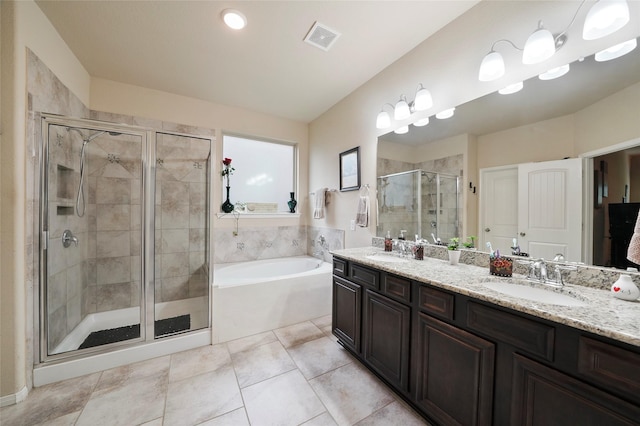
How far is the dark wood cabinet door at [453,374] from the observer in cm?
107

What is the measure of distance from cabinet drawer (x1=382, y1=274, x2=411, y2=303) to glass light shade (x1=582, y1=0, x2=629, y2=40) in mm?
1563

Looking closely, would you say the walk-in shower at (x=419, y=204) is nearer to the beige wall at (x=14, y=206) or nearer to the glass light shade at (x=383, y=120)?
the glass light shade at (x=383, y=120)

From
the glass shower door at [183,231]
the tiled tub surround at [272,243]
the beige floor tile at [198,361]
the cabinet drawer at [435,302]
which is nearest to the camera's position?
the cabinet drawer at [435,302]

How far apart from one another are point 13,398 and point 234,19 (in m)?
2.96

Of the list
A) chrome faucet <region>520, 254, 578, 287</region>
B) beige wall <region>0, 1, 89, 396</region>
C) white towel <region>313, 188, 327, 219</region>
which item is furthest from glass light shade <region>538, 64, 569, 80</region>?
beige wall <region>0, 1, 89, 396</region>

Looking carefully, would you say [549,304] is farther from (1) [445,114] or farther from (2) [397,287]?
(1) [445,114]

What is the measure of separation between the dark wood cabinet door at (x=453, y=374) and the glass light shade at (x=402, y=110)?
5.42 ft

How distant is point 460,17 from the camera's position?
1.76 metres

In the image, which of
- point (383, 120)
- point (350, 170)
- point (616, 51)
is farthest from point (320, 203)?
point (616, 51)

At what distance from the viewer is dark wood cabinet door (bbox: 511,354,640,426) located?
750mm

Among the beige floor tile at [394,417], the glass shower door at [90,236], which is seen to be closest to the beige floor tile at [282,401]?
the beige floor tile at [394,417]

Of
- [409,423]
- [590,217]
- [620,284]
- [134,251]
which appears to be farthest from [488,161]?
[134,251]

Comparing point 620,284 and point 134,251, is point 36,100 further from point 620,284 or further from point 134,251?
point 620,284

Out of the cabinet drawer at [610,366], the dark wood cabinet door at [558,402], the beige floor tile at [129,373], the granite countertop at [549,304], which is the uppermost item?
the granite countertop at [549,304]
